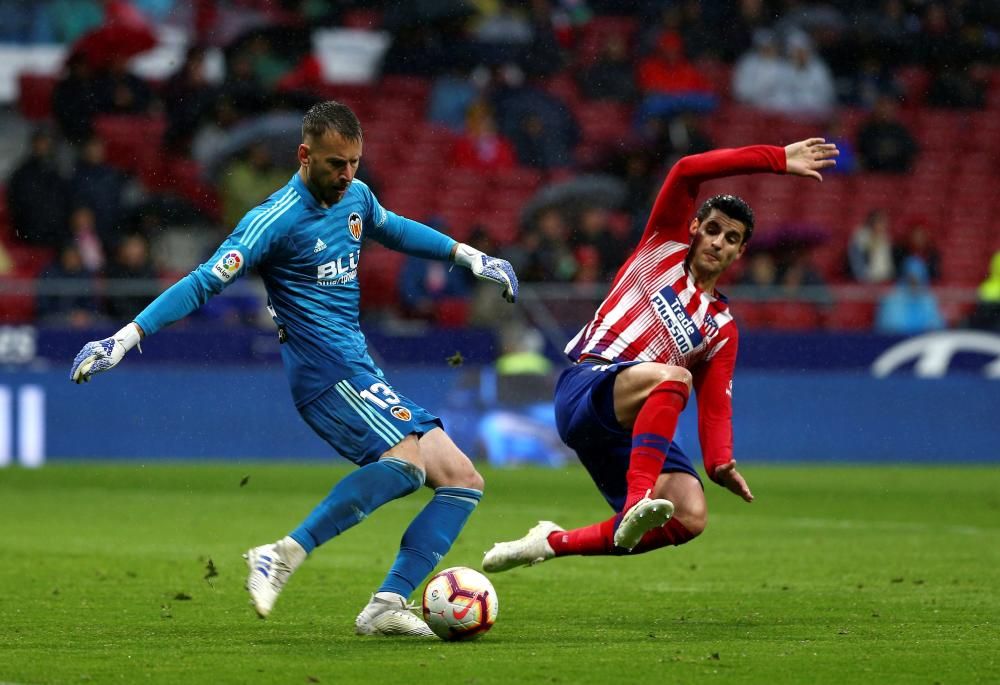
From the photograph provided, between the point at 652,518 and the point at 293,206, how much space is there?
1.85 meters

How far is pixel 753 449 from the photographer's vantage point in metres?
17.6

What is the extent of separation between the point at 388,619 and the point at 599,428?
4.35ft

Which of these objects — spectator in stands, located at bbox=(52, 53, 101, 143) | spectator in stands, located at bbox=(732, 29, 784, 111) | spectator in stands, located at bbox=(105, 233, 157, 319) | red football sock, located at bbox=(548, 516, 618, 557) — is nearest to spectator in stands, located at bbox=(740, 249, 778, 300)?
spectator in stands, located at bbox=(732, 29, 784, 111)

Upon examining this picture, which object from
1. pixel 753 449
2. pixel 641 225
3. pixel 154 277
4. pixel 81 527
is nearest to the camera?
pixel 81 527

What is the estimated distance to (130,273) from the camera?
653 inches

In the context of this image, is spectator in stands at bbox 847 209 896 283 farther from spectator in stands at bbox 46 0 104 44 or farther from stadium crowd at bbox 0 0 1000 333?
spectator in stands at bbox 46 0 104 44

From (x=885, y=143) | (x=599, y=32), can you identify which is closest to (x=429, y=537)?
(x=885, y=143)

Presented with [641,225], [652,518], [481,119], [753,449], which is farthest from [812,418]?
[652,518]

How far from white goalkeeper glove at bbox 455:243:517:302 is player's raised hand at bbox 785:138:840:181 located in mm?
1246

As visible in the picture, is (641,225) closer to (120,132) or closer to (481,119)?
(481,119)

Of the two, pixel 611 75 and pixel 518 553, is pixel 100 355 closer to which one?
pixel 518 553

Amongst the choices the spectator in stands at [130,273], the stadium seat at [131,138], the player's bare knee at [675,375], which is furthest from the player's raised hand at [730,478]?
the stadium seat at [131,138]

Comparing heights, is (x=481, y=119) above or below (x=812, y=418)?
above

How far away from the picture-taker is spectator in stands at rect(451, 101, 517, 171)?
20.7m
